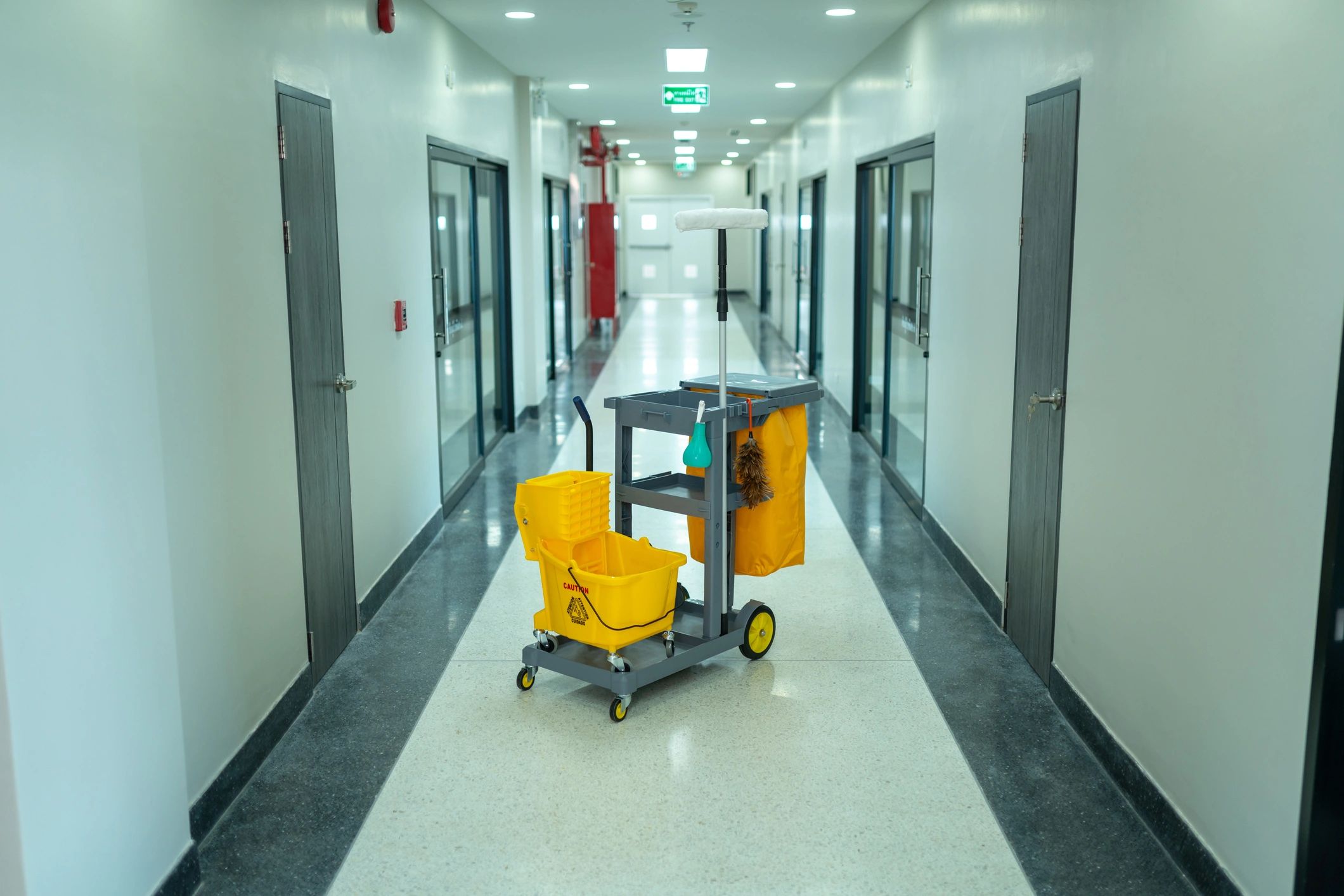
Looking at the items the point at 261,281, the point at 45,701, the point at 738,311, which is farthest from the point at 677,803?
the point at 738,311

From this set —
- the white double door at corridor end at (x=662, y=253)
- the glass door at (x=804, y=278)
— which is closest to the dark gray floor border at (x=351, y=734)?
the glass door at (x=804, y=278)

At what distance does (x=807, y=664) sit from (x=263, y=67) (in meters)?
2.83

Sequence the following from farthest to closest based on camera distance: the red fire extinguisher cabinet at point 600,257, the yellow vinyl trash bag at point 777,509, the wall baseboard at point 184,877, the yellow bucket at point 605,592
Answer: the red fire extinguisher cabinet at point 600,257, the yellow vinyl trash bag at point 777,509, the yellow bucket at point 605,592, the wall baseboard at point 184,877

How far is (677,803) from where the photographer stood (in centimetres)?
319

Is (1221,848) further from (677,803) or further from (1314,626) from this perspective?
(677,803)

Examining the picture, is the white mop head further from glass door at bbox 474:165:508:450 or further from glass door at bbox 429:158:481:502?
glass door at bbox 474:165:508:450

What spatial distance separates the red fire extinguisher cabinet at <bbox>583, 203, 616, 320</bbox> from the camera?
1593 cm

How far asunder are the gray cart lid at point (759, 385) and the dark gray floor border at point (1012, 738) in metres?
1.15

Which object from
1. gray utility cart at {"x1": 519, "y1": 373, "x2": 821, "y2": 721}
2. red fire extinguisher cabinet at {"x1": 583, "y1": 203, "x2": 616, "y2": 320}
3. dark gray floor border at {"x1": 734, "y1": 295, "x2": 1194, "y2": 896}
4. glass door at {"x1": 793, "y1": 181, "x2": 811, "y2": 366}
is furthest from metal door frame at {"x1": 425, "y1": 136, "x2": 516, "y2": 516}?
red fire extinguisher cabinet at {"x1": 583, "y1": 203, "x2": 616, "y2": 320}

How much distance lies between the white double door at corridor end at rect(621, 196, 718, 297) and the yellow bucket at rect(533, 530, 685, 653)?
21.5 metres

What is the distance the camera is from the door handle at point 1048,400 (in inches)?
150

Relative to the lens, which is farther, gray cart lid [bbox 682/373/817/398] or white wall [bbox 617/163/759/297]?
white wall [bbox 617/163/759/297]

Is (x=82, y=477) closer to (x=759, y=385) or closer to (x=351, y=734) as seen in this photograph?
(x=351, y=734)

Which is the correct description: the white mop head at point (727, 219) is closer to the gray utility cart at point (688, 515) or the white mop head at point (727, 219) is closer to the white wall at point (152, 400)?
the gray utility cart at point (688, 515)
